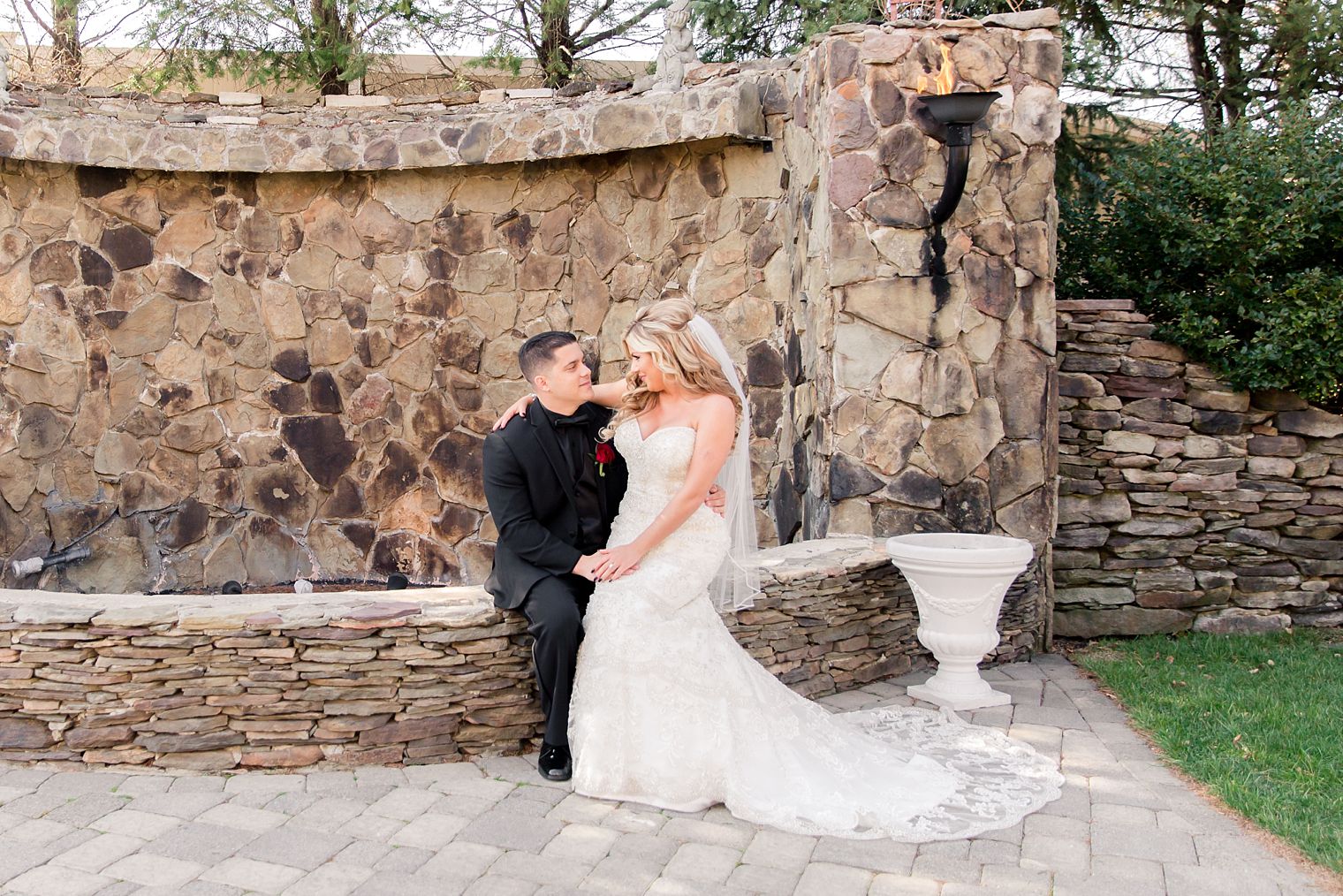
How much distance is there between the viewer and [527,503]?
366cm

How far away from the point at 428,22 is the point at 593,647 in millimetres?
5451

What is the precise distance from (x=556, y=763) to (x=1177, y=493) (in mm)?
3673

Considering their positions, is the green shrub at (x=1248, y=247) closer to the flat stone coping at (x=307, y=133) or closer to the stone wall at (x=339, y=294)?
the stone wall at (x=339, y=294)

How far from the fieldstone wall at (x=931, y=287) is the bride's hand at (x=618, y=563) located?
1.57 metres

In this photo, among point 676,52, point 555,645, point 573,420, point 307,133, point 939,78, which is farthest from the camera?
point 307,133

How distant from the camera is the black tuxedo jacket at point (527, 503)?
363 centimetres

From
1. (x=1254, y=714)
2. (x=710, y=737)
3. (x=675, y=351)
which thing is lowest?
(x=1254, y=714)

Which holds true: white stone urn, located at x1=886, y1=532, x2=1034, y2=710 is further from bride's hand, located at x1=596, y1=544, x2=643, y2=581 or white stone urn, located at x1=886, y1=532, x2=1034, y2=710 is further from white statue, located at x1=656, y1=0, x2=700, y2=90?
white statue, located at x1=656, y1=0, x2=700, y2=90

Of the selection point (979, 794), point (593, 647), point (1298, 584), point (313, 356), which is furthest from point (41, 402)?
point (1298, 584)

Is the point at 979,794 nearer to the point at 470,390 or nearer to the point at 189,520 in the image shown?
the point at 470,390

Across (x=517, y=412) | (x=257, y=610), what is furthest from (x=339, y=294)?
(x=257, y=610)

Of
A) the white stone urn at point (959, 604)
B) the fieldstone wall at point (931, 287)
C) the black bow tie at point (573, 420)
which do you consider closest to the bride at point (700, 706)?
the black bow tie at point (573, 420)

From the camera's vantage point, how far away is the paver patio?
2.85 metres

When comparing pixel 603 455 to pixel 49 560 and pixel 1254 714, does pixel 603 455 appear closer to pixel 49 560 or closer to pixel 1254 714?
pixel 1254 714
